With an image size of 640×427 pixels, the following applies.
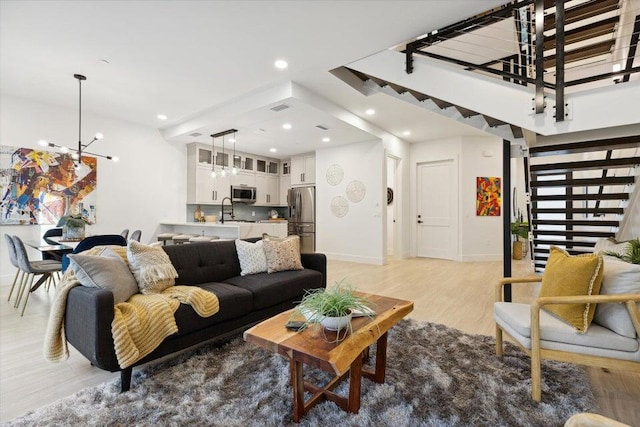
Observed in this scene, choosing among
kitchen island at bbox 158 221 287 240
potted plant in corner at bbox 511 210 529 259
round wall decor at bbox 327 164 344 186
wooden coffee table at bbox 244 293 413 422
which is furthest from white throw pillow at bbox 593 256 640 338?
potted plant in corner at bbox 511 210 529 259

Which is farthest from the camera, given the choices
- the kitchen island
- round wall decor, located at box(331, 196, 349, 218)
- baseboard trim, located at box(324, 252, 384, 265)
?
round wall decor, located at box(331, 196, 349, 218)

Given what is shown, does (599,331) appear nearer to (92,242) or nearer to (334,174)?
(92,242)

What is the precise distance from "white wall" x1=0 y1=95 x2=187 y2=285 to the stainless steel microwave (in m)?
1.10

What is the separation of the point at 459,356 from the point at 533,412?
0.64 m

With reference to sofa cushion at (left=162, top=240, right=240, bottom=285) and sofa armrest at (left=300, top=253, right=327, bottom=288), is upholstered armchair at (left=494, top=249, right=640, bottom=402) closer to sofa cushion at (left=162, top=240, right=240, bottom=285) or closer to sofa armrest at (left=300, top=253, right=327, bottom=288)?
sofa armrest at (left=300, top=253, right=327, bottom=288)

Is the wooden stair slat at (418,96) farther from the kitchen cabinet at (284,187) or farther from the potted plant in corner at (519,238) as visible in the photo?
the kitchen cabinet at (284,187)

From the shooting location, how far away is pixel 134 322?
1.86 meters

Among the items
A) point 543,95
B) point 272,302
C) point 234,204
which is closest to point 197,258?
point 272,302

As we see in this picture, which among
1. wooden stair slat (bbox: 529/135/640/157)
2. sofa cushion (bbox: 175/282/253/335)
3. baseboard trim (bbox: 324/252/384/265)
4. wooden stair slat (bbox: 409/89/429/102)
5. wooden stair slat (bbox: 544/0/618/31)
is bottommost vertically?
baseboard trim (bbox: 324/252/384/265)

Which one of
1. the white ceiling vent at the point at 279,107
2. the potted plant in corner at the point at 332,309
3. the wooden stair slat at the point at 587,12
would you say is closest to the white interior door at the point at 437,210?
the wooden stair slat at the point at 587,12

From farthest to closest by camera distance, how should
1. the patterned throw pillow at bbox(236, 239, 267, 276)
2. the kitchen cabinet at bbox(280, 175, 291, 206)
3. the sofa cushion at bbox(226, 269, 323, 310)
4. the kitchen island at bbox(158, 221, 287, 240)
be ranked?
the kitchen cabinet at bbox(280, 175, 291, 206) < the kitchen island at bbox(158, 221, 287, 240) < the patterned throw pillow at bbox(236, 239, 267, 276) < the sofa cushion at bbox(226, 269, 323, 310)

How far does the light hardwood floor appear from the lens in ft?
5.97

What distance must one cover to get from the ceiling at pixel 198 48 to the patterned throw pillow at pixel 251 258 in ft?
7.12

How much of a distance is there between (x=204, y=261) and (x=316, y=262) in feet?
3.97
